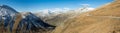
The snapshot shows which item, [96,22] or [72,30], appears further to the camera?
[72,30]

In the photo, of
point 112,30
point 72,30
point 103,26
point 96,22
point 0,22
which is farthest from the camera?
point 0,22

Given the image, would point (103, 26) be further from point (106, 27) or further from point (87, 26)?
point (87, 26)

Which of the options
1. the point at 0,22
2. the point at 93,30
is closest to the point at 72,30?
the point at 93,30

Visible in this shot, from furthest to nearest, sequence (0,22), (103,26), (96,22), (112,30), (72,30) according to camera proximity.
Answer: (0,22) < (72,30) < (96,22) < (103,26) < (112,30)

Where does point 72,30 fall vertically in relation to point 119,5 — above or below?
below

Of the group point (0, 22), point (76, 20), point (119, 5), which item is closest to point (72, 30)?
point (76, 20)

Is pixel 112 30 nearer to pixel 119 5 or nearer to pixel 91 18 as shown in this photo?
pixel 91 18
